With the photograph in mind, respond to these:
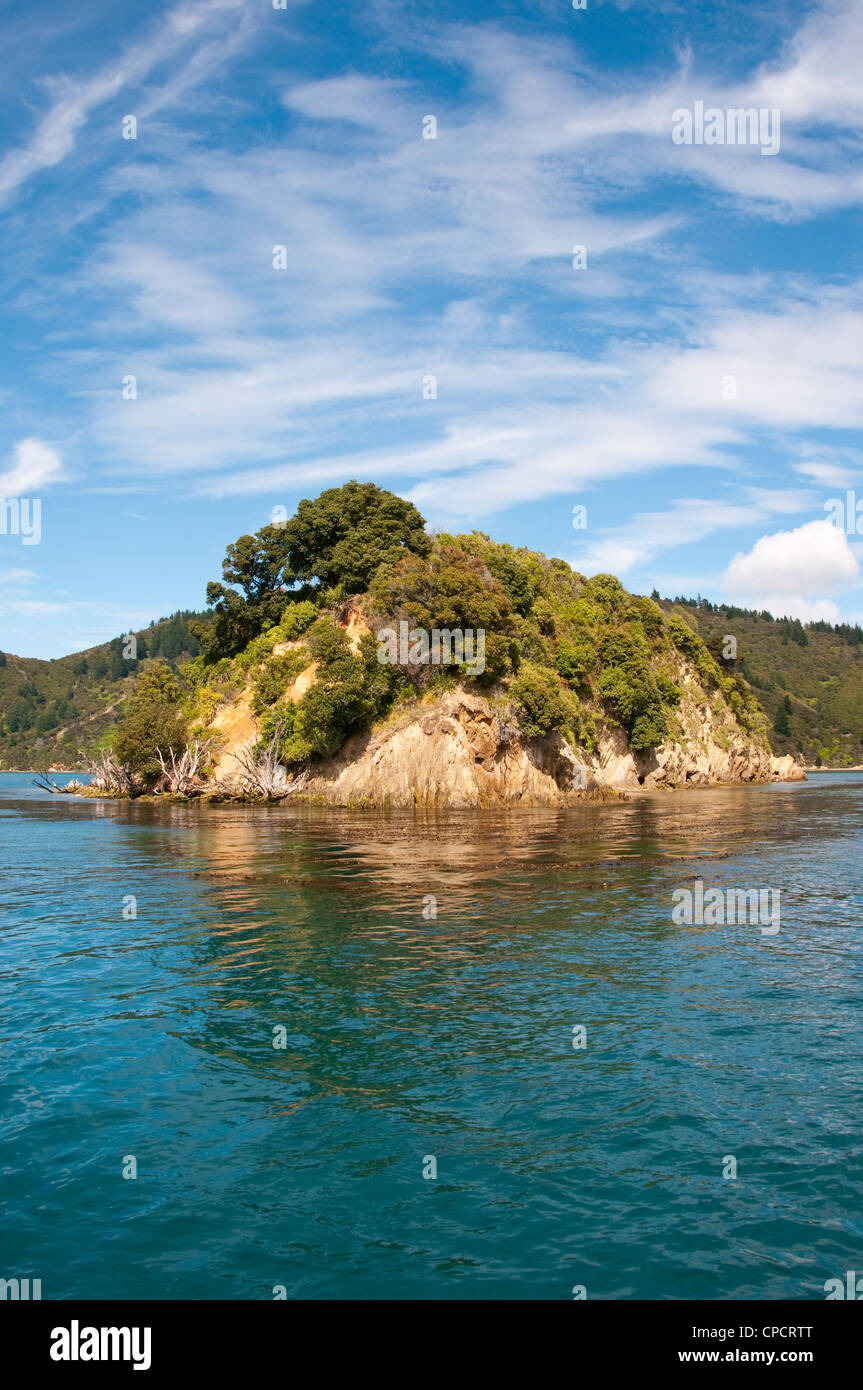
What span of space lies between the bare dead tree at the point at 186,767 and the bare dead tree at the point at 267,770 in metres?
4.70

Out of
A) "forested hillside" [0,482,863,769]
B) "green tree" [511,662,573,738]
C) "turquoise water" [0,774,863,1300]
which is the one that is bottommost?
"turquoise water" [0,774,863,1300]

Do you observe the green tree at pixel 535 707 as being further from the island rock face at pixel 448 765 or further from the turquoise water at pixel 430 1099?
the turquoise water at pixel 430 1099

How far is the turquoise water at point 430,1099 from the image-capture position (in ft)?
27.1

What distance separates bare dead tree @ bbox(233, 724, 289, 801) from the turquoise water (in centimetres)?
4600

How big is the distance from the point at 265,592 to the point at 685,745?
57.0 m

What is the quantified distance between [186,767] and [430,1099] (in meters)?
69.6

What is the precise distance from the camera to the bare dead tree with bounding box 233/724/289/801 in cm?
7219

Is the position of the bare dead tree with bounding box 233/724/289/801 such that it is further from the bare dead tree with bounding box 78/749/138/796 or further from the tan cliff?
the bare dead tree with bounding box 78/749/138/796

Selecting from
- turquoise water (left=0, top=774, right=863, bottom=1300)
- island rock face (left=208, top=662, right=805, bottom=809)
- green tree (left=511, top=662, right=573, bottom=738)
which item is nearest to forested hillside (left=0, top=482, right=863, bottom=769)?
green tree (left=511, top=662, right=573, bottom=738)

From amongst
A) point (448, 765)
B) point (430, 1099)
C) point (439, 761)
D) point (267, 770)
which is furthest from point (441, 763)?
point (430, 1099)

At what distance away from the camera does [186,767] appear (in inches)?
3054

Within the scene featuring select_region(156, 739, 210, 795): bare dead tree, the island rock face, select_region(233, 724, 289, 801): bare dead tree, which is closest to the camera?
the island rock face

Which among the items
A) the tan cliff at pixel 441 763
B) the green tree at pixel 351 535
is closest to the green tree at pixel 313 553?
the green tree at pixel 351 535

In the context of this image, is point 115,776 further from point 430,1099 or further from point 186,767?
point 430,1099
